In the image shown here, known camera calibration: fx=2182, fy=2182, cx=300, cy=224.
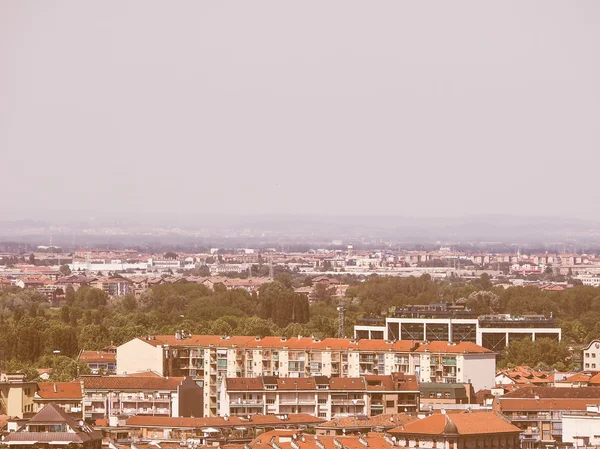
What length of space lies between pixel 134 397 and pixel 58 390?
6.39ft

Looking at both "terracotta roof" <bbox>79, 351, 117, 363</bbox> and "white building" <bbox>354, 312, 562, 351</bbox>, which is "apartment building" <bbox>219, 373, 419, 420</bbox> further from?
"white building" <bbox>354, 312, 562, 351</bbox>

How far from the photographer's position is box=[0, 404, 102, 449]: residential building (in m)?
41.3

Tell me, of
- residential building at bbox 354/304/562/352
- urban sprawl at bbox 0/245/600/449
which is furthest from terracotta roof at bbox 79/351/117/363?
residential building at bbox 354/304/562/352

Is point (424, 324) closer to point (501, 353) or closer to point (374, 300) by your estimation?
point (501, 353)

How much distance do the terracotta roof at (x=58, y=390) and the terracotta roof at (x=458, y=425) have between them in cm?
1174

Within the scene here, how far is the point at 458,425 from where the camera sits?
146 ft

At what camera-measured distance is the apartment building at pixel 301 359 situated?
63.6 meters

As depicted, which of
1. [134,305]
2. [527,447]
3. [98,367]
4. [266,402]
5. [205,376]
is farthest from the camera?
[134,305]

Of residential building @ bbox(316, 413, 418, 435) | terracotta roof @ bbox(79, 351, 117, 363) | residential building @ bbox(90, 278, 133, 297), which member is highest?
residential building @ bbox(316, 413, 418, 435)

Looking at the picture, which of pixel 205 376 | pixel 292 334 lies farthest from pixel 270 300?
pixel 205 376

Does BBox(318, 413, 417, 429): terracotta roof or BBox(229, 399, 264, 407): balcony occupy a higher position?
BBox(318, 413, 417, 429): terracotta roof

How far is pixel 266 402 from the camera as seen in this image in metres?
56.1

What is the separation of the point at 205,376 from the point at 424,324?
18.7 meters

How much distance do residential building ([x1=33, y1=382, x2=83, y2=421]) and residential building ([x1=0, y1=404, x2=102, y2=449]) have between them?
10.7 metres
